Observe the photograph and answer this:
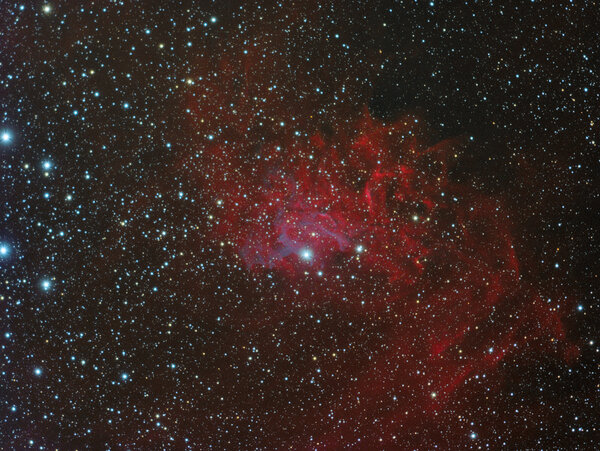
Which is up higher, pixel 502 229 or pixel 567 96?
pixel 567 96

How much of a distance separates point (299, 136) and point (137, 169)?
0.24m

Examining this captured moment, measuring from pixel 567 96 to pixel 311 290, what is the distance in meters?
0.49

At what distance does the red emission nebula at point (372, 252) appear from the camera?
2.21 ft

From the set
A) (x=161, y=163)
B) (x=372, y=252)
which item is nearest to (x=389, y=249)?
(x=372, y=252)

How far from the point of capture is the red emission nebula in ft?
2.21

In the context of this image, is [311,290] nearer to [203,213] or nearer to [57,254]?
[203,213]

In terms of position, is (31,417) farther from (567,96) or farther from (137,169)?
(567,96)

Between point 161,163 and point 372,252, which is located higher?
Result: point 161,163

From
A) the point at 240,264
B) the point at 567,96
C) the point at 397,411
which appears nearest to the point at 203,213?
the point at 240,264

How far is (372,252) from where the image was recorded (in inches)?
27.0

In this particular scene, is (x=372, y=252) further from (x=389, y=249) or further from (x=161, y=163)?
(x=161, y=163)

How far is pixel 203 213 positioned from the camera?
68cm

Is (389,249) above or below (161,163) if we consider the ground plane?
below

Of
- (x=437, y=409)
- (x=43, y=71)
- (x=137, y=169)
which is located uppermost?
(x=43, y=71)
